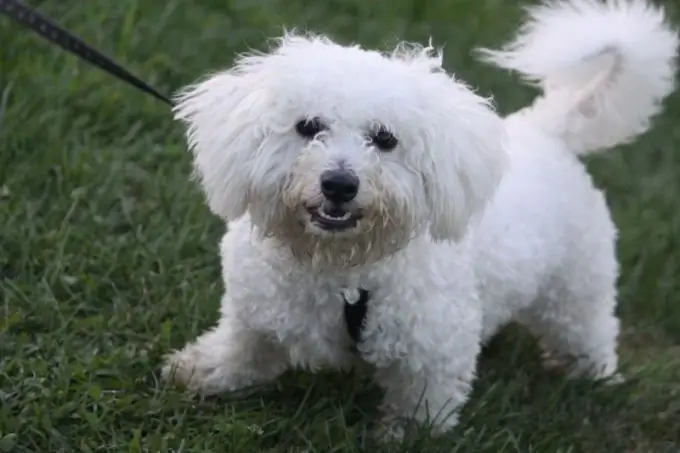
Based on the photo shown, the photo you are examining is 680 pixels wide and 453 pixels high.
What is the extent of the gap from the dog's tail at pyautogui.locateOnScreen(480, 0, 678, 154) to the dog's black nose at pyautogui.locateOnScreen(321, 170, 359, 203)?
3.91 ft

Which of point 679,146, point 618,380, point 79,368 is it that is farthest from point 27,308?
point 679,146

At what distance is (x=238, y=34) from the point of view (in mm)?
5715

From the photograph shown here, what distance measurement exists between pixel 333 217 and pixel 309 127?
9.8 inches

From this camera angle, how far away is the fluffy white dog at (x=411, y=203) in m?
2.86

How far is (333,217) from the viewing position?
9.19ft

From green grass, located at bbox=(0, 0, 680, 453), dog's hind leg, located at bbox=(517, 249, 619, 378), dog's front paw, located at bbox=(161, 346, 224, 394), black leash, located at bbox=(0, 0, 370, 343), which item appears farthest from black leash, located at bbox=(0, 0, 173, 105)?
dog's hind leg, located at bbox=(517, 249, 619, 378)

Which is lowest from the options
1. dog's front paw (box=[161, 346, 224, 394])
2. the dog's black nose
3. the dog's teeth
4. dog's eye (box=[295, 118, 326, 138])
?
dog's front paw (box=[161, 346, 224, 394])

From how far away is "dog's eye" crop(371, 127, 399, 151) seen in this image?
2875 millimetres

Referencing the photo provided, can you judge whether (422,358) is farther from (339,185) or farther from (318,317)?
(339,185)

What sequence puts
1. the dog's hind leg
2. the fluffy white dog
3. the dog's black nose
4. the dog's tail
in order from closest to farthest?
the dog's black nose, the fluffy white dog, the dog's tail, the dog's hind leg

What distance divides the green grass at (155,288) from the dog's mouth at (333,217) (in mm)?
777

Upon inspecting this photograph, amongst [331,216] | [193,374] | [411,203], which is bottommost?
[193,374]

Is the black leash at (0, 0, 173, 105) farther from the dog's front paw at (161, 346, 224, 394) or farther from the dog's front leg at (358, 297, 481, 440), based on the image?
the dog's front leg at (358, 297, 481, 440)

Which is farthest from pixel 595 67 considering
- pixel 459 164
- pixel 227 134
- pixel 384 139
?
pixel 227 134
